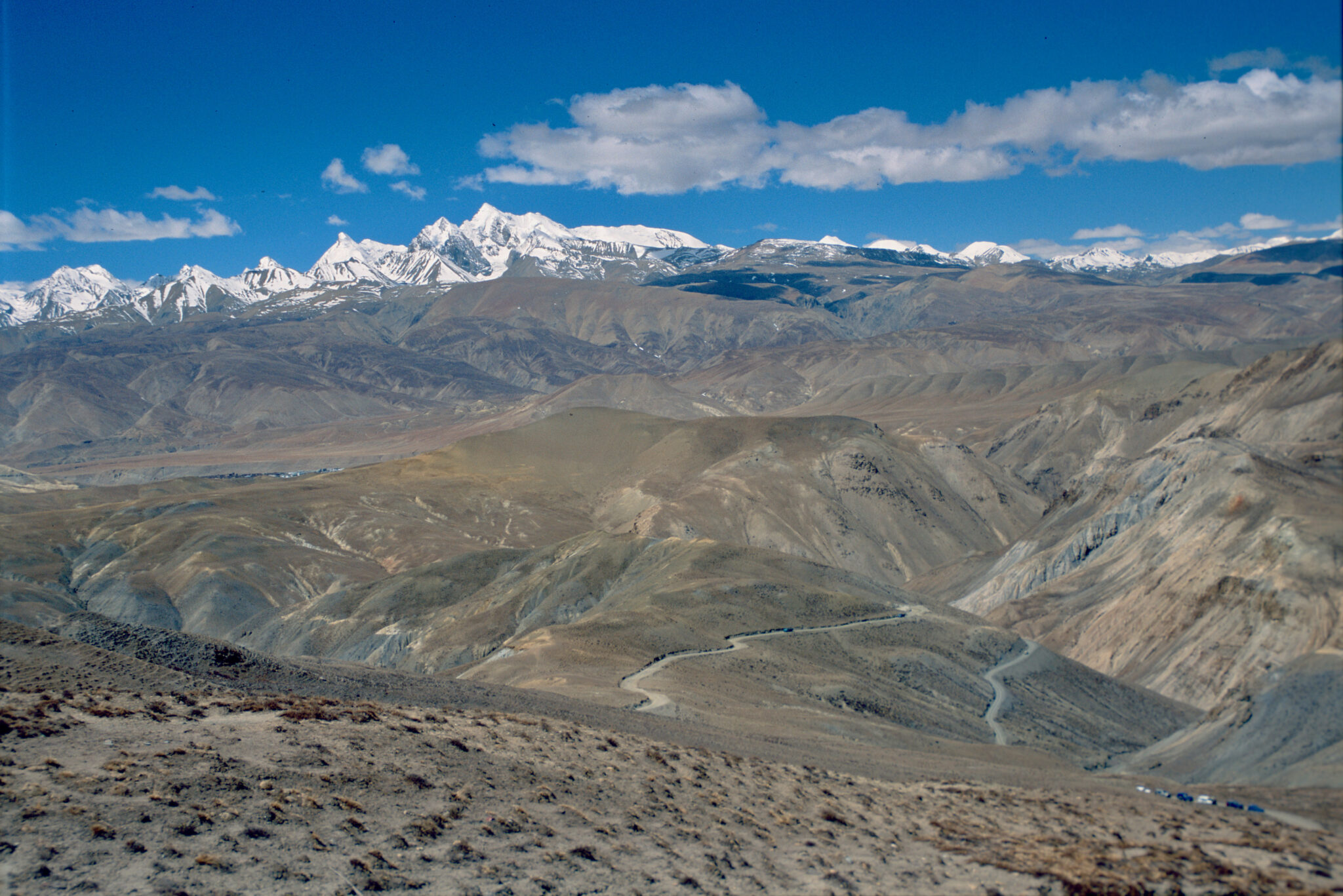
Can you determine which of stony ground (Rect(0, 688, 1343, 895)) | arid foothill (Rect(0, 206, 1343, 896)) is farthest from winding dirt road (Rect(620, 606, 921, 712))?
stony ground (Rect(0, 688, 1343, 895))

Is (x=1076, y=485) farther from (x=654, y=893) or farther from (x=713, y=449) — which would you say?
(x=654, y=893)

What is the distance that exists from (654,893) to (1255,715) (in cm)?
4566

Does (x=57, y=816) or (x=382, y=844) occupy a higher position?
(x=57, y=816)

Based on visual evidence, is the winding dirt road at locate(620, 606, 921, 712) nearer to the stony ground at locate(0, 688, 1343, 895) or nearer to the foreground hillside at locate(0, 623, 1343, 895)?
the foreground hillside at locate(0, 623, 1343, 895)

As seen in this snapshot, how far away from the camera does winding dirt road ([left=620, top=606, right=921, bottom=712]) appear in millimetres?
41312

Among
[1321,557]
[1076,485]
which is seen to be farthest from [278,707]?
[1076,485]

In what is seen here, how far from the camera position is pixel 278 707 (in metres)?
23.2

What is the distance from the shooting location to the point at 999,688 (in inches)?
2351

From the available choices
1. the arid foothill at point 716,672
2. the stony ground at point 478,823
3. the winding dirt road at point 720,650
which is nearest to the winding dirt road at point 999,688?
the arid foothill at point 716,672

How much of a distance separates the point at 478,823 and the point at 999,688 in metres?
49.4

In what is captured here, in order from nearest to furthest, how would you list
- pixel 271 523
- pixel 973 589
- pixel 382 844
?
1. pixel 382 844
2. pixel 973 589
3. pixel 271 523

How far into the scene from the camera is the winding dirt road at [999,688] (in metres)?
52.4

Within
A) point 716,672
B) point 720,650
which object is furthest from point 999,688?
point 716,672

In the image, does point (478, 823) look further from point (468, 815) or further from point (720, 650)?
point (720, 650)
